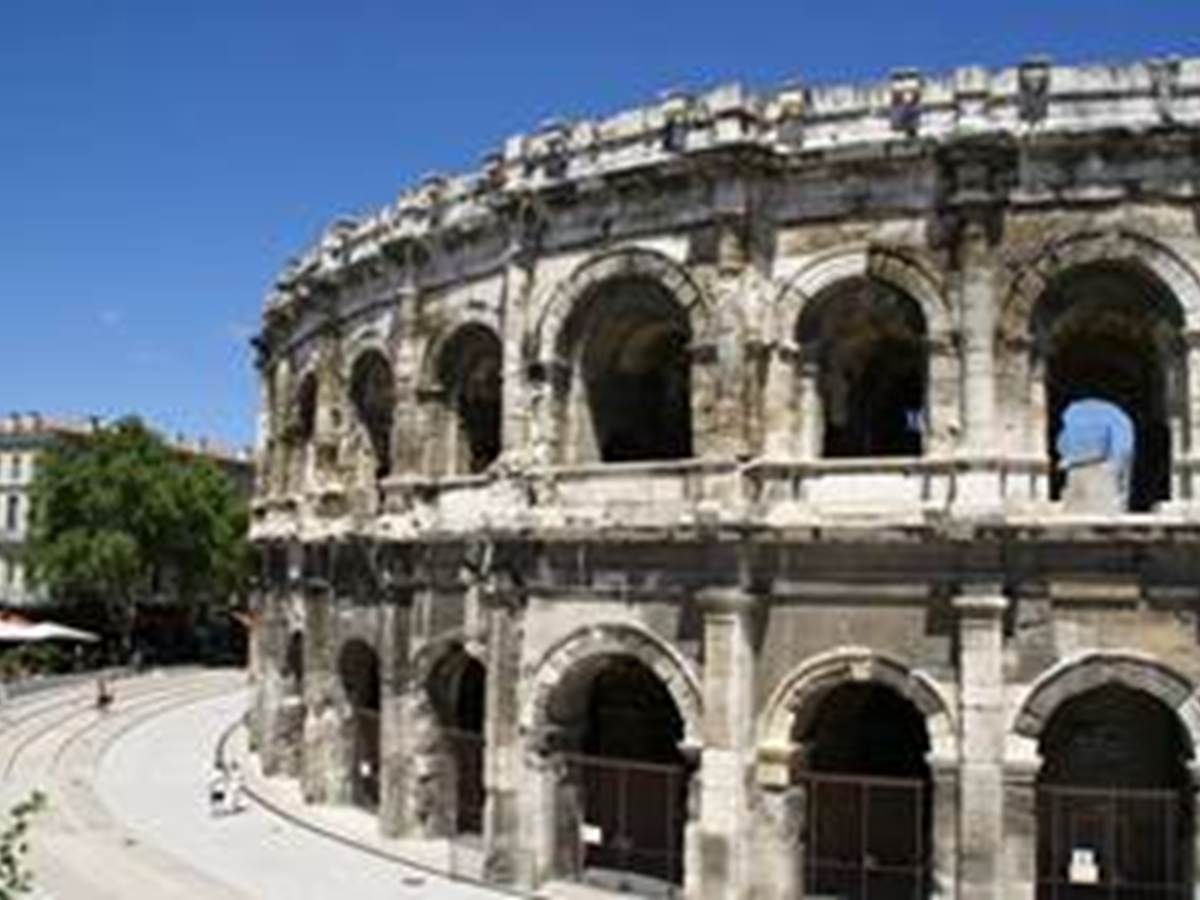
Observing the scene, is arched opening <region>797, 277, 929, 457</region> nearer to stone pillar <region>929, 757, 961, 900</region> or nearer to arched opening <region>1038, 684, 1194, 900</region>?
stone pillar <region>929, 757, 961, 900</region>

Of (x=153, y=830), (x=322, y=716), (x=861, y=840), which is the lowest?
(x=153, y=830)

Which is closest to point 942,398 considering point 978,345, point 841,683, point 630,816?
point 978,345

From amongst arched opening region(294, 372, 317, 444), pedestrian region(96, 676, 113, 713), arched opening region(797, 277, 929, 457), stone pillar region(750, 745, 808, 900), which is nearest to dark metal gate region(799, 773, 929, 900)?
stone pillar region(750, 745, 808, 900)

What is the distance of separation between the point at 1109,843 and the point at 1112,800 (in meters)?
0.51

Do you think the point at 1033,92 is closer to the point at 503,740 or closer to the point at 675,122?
the point at 675,122

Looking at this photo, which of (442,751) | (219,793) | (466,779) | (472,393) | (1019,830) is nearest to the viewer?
(1019,830)

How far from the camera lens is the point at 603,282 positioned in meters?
20.6

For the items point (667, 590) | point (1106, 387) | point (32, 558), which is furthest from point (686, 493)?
point (32, 558)

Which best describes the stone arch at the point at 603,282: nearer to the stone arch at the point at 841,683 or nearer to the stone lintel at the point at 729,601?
the stone lintel at the point at 729,601

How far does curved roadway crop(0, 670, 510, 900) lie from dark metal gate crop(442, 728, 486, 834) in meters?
1.56

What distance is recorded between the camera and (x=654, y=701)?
72.1 ft

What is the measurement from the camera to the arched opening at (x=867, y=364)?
19.3 metres

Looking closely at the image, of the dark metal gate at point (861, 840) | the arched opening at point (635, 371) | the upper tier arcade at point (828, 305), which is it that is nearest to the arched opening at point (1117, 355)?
the upper tier arcade at point (828, 305)

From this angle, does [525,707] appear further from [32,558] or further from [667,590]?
[32,558]
